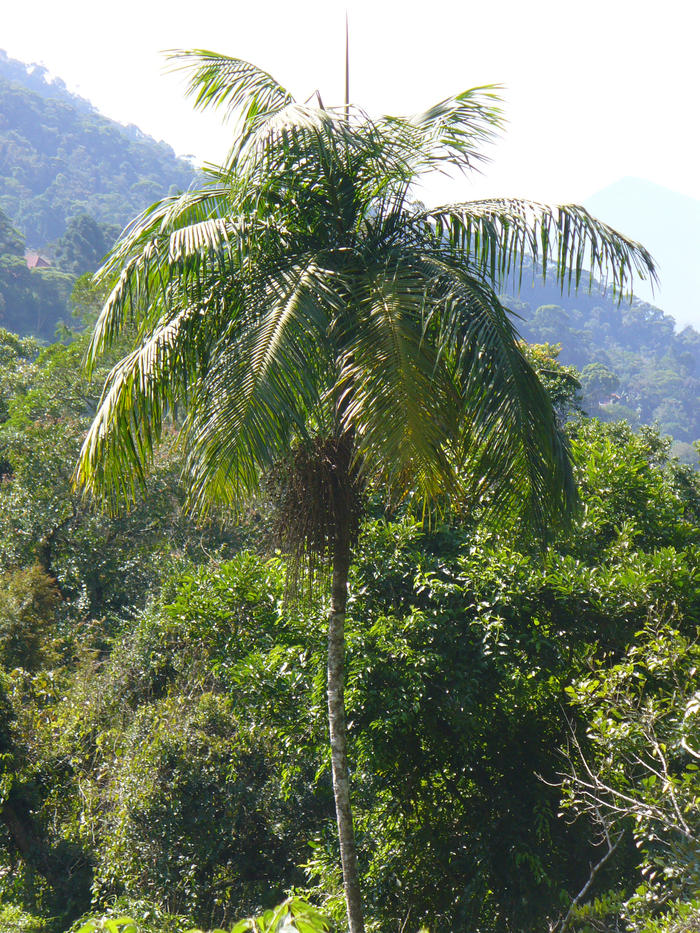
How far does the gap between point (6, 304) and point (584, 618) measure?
56.7 meters

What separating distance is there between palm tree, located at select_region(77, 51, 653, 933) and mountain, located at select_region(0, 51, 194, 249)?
318 feet

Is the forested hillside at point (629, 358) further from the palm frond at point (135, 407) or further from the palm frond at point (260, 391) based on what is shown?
the palm frond at point (260, 391)

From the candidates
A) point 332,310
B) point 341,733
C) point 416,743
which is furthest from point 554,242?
point 416,743

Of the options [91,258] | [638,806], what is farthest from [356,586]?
[91,258]

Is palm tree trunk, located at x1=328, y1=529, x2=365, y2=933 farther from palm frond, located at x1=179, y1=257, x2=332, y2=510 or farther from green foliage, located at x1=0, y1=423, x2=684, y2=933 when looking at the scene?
palm frond, located at x1=179, y1=257, x2=332, y2=510

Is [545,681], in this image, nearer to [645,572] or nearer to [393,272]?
[645,572]

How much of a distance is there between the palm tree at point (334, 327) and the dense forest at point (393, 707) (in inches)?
1.4

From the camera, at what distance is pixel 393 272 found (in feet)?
14.3

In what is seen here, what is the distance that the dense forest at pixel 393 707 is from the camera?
175 inches

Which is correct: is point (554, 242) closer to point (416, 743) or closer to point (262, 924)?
point (262, 924)

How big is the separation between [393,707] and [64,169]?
12454 cm

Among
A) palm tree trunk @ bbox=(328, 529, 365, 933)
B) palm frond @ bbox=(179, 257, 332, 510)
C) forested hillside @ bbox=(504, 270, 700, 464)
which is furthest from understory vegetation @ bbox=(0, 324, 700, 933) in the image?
forested hillside @ bbox=(504, 270, 700, 464)

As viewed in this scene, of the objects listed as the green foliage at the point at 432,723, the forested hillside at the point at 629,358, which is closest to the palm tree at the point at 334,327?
the green foliage at the point at 432,723

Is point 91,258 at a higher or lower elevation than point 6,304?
higher
